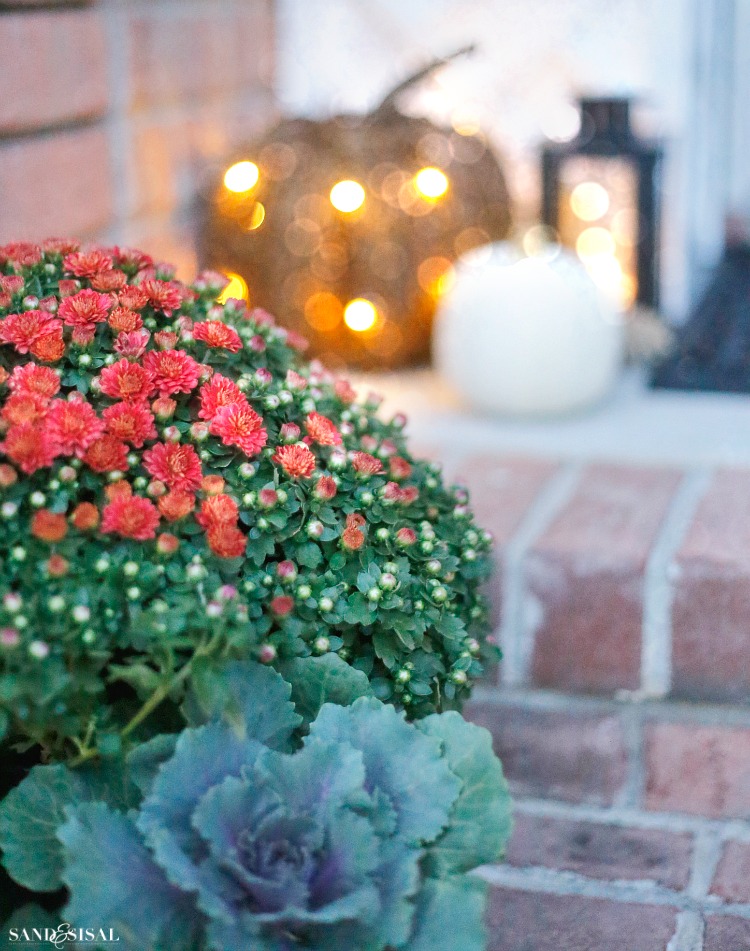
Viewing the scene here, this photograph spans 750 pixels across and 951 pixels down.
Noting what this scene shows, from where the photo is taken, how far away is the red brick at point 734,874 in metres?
0.96

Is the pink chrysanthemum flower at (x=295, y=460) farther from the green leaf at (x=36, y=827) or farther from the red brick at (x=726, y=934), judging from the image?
the red brick at (x=726, y=934)

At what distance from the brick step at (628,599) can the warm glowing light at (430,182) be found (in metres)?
0.62

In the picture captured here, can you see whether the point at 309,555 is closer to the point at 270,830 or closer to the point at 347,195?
the point at 270,830

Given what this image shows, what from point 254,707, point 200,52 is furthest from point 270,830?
point 200,52

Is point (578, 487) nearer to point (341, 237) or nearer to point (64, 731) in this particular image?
point (341, 237)

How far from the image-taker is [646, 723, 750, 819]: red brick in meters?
1.10

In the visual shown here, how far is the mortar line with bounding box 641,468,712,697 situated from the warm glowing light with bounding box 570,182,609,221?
3.31 feet

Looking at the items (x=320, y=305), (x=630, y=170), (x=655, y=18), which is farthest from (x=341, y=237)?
(x=655, y=18)

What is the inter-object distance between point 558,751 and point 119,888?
599 mm

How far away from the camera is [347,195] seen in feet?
5.36

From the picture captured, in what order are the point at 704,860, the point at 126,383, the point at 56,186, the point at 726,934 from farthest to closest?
the point at 56,186 < the point at 704,860 < the point at 726,934 < the point at 126,383

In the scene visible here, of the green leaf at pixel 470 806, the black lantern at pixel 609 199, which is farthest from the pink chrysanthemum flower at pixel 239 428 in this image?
the black lantern at pixel 609 199

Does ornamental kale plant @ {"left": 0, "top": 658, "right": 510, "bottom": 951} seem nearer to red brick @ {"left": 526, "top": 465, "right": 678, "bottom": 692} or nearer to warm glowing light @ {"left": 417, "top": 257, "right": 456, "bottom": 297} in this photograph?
red brick @ {"left": 526, "top": 465, "right": 678, "bottom": 692}

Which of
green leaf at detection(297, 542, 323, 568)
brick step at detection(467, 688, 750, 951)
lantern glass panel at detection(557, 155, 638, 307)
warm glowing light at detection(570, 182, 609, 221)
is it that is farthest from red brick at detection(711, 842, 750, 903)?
warm glowing light at detection(570, 182, 609, 221)
